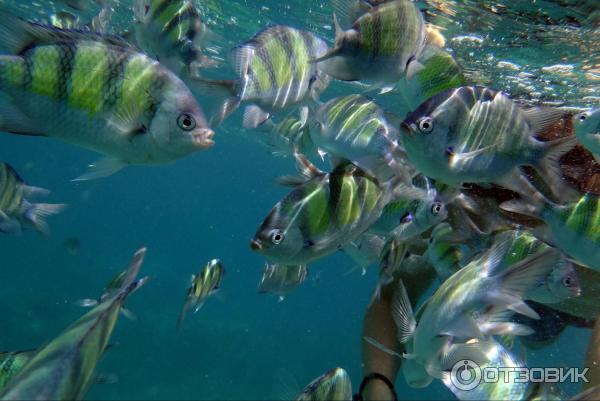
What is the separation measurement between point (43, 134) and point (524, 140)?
244 centimetres

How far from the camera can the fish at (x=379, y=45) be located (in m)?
2.51

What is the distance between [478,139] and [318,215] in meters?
0.94

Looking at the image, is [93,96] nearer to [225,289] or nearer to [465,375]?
[465,375]

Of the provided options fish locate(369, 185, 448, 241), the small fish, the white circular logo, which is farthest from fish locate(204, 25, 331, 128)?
the white circular logo

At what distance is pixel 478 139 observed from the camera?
2.31m

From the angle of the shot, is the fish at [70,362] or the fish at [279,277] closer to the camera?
the fish at [70,362]

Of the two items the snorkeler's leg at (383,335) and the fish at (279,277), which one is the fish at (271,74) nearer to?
the fish at (279,277)

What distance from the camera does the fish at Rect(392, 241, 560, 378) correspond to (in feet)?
6.07

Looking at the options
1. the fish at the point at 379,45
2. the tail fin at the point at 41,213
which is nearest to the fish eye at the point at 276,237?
the fish at the point at 379,45

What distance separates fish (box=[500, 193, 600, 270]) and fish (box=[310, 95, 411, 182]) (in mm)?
814

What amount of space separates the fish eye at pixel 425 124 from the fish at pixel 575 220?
0.96 metres

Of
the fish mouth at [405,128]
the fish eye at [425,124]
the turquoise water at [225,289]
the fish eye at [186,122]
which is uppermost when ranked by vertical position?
the fish eye at [425,124]

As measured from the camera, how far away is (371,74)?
2.63m

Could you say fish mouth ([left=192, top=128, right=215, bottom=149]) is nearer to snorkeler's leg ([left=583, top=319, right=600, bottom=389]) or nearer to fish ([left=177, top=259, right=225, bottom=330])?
fish ([left=177, top=259, right=225, bottom=330])
